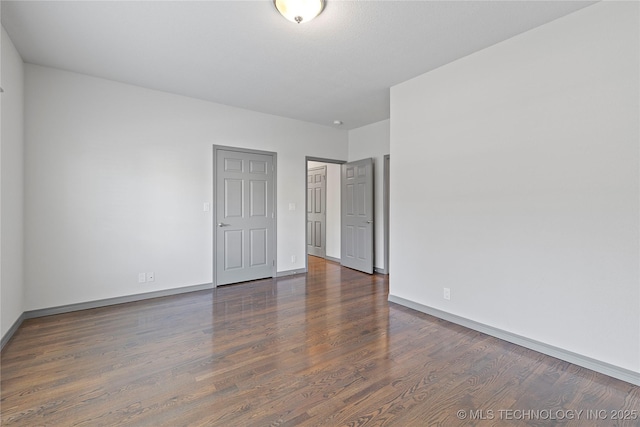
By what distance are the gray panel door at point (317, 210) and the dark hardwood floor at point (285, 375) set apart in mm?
3525

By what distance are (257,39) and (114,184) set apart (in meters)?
2.45

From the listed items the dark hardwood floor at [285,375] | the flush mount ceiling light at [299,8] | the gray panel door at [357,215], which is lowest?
the dark hardwood floor at [285,375]

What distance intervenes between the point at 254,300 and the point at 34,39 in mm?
3390

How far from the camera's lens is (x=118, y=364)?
2.21m

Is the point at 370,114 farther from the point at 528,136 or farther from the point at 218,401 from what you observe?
the point at 218,401

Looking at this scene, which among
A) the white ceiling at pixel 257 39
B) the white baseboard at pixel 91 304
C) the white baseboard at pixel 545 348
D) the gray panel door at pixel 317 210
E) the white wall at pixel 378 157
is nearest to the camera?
the white baseboard at pixel 545 348

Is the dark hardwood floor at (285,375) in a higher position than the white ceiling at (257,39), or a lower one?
lower

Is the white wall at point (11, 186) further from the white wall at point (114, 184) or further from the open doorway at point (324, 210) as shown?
the open doorway at point (324, 210)

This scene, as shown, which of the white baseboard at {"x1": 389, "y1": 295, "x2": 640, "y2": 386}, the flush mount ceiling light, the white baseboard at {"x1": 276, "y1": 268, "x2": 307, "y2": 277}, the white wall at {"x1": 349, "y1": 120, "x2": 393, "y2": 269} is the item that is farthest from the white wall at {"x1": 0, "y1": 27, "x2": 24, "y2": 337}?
the white wall at {"x1": 349, "y1": 120, "x2": 393, "y2": 269}

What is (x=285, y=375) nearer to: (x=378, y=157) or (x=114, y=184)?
(x=114, y=184)

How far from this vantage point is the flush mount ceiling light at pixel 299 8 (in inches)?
81.5

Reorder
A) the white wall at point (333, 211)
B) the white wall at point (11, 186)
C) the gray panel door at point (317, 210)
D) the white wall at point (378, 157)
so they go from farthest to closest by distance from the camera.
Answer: the gray panel door at point (317, 210), the white wall at point (333, 211), the white wall at point (378, 157), the white wall at point (11, 186)

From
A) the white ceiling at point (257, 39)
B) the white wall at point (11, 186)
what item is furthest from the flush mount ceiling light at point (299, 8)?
the white wall at point (11, 186)

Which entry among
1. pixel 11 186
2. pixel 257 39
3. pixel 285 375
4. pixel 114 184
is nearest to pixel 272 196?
pixel 114 184
